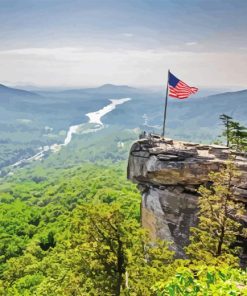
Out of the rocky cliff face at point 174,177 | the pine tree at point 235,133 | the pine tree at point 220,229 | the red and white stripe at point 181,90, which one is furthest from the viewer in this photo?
the pine tree at point 235,133

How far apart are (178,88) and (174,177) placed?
9.36m

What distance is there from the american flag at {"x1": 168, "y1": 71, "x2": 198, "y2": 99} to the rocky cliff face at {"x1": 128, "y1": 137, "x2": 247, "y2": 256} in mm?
4830

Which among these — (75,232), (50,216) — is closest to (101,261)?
(75,232)

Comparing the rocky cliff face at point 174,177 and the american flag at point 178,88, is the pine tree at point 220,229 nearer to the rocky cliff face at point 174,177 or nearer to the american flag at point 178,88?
the rocky cliff face at point 174,177

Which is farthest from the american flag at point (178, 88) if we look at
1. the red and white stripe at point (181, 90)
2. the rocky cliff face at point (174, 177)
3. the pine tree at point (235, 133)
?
the pine tree at point (235, 133)

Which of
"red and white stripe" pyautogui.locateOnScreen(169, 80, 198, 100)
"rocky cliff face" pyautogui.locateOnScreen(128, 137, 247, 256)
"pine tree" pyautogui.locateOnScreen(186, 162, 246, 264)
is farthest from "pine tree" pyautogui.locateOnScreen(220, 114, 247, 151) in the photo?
"pine tree" pyautogui.locateOnScreen(186, 162, 246, 264)

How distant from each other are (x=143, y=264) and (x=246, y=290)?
19505 mm

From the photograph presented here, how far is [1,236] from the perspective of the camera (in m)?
85.0

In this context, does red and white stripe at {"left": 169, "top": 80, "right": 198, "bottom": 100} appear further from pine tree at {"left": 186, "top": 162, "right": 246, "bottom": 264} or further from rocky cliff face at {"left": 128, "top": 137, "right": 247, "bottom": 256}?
pine tree at {"left": 186, "top": 162, "right": 246, "bottom": 264}

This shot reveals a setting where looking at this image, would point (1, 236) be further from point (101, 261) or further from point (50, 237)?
point (101, 261)

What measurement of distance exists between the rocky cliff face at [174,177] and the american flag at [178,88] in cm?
483

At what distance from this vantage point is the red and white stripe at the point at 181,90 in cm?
4212

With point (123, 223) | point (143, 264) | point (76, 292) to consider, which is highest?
point (123, 223)

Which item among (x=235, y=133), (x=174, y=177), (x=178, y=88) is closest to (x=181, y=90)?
(x=178, y=88)
